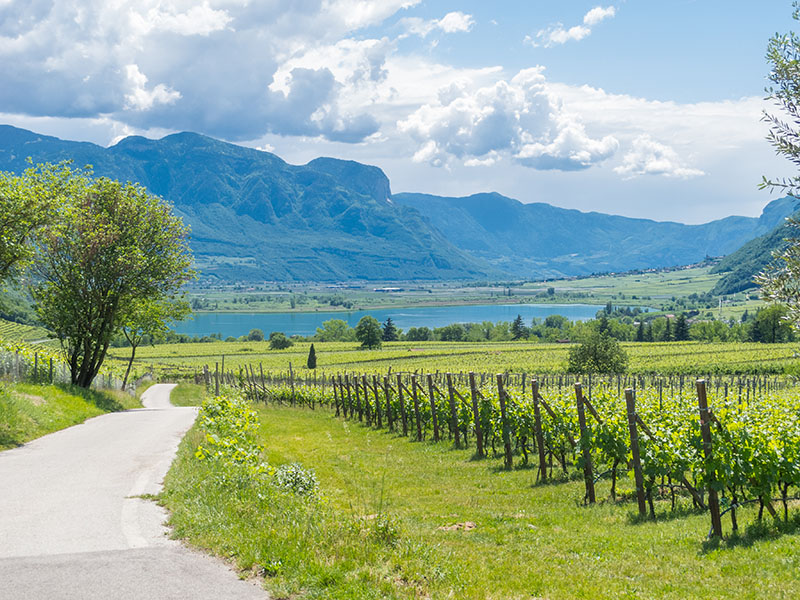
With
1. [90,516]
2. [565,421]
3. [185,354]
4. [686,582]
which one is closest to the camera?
[686,582]

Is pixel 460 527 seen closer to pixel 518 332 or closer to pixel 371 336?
pixel 371 336

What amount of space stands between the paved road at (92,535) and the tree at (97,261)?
14.8 m

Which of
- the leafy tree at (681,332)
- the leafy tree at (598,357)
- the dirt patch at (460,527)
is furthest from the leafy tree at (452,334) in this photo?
the dirt patch at (460,527)

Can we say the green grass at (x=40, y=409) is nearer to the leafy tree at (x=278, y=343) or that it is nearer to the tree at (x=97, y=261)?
the tree at (x=97, y=261)

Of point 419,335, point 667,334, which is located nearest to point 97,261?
point 419,335

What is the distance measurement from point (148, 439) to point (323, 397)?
2341 centimetres

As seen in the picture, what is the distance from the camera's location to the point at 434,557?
7770 millimetres

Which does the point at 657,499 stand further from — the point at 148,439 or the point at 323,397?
the point at 323,397

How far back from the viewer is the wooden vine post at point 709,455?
934 centimetres

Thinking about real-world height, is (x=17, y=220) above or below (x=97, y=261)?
above

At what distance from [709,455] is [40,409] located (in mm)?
17435

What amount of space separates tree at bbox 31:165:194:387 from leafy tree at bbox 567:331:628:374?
3803cm

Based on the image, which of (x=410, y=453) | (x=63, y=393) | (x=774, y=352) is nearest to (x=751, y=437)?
(x=410, y=453)

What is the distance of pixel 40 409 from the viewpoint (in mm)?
18984
